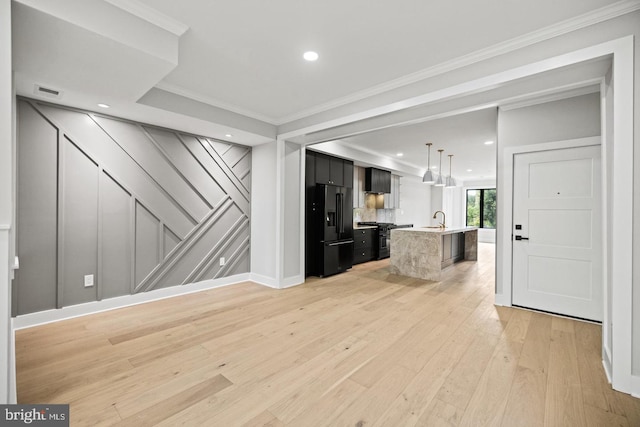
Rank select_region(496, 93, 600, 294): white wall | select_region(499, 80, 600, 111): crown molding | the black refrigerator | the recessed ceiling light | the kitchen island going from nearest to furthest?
1. the recessed ceiling light
2. select_region(499, 80, 600, 111): crown molding
3. select_region(496, 93, 600, 294): white wall
4. the kitchen island
5. the black refrigerator

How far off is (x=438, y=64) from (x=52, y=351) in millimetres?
4344

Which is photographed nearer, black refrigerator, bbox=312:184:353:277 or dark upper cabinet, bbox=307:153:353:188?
black refrigerator, bbox=312:184:353:277

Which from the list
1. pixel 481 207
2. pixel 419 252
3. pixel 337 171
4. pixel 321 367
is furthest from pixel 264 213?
pixel 481 207

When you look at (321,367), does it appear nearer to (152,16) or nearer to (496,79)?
(496,79)

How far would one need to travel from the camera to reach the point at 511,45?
7.79ft

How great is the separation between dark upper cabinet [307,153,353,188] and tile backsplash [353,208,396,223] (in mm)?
1243

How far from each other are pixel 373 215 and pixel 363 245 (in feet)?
4.94

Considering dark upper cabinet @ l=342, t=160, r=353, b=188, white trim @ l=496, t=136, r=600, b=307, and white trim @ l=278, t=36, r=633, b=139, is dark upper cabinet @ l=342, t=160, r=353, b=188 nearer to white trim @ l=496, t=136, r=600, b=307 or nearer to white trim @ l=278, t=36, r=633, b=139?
white trim @ l=278, t=36, r=633, b=139

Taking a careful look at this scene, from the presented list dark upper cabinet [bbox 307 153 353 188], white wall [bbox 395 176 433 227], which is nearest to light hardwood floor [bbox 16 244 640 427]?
dark upper cabinet [bbox 307 153 353 188]

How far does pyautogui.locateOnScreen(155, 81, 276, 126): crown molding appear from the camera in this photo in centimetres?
327

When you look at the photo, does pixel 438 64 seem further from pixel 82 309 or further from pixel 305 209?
pixel 82 309

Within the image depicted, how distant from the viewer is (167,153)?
400 centimetres

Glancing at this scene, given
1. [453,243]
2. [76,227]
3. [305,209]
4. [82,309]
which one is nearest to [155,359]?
[82,309]

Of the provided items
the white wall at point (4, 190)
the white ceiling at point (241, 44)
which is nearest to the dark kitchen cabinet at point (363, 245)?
the white ceiling at point (241, 44)
